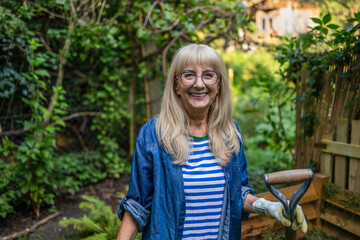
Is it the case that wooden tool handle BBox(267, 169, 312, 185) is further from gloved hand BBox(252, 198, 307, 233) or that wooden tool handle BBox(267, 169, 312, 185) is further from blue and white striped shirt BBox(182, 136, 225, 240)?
blue and white striped shirt BBox(182, 136, 225, 240)

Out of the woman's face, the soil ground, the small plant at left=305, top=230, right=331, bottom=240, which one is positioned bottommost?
the soil ground

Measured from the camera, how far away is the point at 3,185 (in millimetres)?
3236

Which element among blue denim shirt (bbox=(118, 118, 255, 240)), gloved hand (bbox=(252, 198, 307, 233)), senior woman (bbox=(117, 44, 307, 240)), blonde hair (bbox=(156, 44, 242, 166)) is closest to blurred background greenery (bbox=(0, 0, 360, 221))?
blonde hair (bbox=(156, 44, 242, 166))

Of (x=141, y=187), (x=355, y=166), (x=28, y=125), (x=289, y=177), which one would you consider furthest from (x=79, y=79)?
(x=289, y=177)

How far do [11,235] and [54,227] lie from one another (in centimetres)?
46

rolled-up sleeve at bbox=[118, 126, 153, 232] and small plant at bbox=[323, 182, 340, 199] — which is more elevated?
rolled-up sleeve at bbox=[118, 126, 153, 232]

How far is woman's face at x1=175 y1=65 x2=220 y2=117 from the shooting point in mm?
1642

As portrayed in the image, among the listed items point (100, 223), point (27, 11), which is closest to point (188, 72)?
point (100, 223)

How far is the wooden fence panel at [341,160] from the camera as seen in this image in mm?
2439

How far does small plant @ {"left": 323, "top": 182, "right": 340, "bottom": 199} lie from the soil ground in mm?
2174

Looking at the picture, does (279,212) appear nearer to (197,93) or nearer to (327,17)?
(197,93)

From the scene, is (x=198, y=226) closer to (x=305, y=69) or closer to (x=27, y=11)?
(x=305, y=69)

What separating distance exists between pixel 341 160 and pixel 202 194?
151cm

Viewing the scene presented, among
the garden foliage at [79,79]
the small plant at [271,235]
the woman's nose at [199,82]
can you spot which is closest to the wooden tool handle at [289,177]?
the woman's nose at [199,82]
